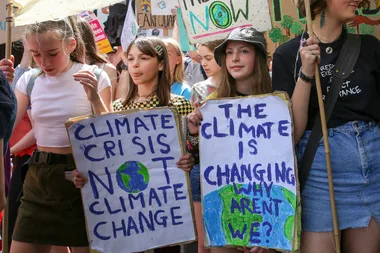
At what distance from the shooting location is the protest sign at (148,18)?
28.2ft

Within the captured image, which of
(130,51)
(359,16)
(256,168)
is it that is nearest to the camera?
(256,168)

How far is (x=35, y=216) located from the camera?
14.0 ft

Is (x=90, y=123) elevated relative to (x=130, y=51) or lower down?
lower down

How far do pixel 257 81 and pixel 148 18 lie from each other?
4581mm

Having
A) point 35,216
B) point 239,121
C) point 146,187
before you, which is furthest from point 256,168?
point 35,216

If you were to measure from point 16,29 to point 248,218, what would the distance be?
82.2 inches

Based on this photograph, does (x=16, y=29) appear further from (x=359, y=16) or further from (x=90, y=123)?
(x=359, y=16)

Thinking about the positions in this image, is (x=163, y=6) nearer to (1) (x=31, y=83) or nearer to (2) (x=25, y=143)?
(2) (x=25, y=143)

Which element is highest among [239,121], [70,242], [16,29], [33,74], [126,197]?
[16,29]

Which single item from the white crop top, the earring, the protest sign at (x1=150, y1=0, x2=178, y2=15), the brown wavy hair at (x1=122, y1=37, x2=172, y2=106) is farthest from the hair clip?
the protest sign at (x1=150, y1=0, x2=178, y2=15)

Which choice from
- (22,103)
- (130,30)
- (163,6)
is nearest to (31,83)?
(22,103)

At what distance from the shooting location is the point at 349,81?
11.9 feet

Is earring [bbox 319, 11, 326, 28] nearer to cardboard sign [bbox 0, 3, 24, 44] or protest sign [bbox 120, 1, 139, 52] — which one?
cardboard sign [bbox 0, 3, 24, 44]

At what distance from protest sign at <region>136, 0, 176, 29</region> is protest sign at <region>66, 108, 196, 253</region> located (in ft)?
15.2
